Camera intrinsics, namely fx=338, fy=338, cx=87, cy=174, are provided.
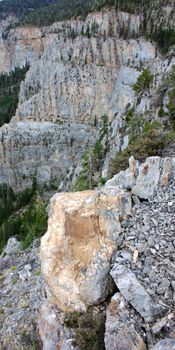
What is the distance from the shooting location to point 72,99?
217 ft

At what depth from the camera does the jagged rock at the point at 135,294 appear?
994cm

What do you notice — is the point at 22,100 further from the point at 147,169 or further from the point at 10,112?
the point at 147,169

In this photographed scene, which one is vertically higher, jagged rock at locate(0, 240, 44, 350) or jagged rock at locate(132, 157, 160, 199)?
jagged rock at locate(132, 157, 160, 199)

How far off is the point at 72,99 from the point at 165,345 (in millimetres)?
60553

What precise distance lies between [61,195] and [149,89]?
1305 inches

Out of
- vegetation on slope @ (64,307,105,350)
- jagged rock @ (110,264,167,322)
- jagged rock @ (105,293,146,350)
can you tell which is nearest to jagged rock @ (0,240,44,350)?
vegetation on slope @ (64,307,105,350)

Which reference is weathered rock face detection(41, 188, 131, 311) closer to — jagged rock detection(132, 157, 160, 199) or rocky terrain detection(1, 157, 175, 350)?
rocky terrain detection(1, 157, 175, 350)

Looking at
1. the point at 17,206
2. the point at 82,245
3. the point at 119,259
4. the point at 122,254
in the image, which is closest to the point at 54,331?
the point at 82,245

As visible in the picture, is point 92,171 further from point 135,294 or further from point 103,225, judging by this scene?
point 135,294

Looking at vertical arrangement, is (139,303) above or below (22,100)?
above

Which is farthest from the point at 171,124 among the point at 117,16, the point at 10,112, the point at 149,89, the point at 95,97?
the point at 10,112

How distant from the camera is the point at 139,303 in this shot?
400 inches

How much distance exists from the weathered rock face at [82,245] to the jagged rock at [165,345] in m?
2.54

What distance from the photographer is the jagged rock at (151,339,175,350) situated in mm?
8995
